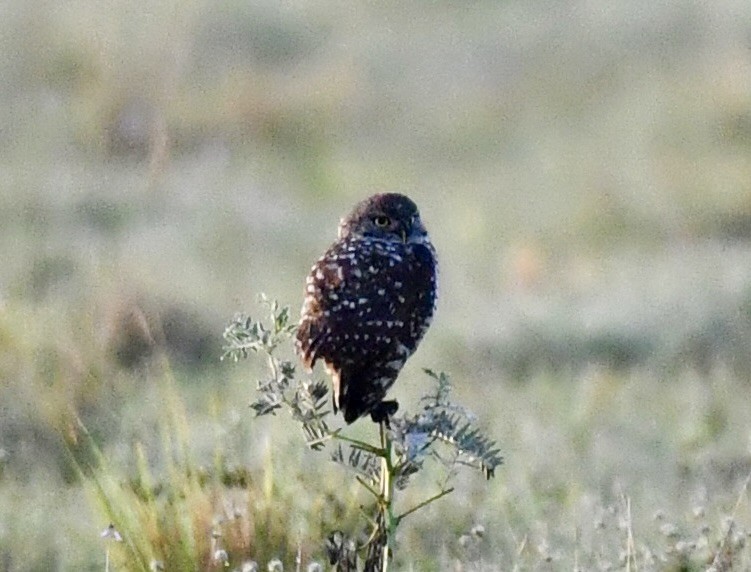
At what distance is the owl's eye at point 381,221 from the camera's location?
4.21 m

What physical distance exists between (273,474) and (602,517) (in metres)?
1.00

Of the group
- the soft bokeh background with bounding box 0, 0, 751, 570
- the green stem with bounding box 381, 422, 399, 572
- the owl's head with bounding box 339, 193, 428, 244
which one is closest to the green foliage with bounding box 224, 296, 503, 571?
the green stem with bounding box 381, 422, 399, 572

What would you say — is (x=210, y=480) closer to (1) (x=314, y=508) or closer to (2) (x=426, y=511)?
(1) (x=314, y=508)

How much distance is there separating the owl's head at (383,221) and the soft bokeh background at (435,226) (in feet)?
2.60

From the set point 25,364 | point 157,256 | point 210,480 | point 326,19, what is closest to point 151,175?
point 210,480

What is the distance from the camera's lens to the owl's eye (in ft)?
13.8

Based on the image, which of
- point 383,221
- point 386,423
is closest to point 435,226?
point 383,221

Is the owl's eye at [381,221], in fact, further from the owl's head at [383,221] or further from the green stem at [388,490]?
the green stem at [388,490]

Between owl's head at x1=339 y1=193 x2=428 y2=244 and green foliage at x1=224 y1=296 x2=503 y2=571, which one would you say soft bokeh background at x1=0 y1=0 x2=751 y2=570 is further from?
green foliage at x1=224 y1=296 x2=503 y2=571

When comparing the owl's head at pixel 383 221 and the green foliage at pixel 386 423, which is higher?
the owl's head at pixel 383 221

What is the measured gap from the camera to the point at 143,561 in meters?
4.74

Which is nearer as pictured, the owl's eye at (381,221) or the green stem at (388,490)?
the green stem at (388,490)

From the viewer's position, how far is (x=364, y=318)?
3809 millimetres

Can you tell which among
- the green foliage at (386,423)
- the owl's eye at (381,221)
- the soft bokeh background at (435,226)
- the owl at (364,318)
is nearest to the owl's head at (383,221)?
the owl's eye at (381,221)
